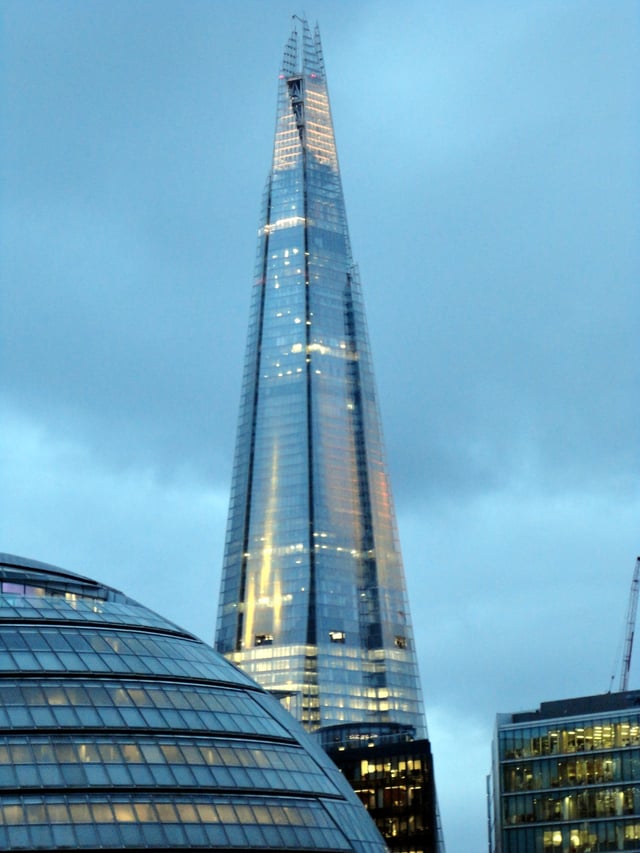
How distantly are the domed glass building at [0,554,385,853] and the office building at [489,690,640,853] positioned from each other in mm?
74072

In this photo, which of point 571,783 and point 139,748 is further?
point 571,783

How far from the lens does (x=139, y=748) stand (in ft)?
283

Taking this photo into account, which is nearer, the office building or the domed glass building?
the domed glass building

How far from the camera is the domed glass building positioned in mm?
80438

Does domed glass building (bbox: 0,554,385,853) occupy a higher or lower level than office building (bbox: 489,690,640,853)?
lower

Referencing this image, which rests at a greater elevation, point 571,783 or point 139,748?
point 571,783

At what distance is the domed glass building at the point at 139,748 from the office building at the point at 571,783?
7407cm

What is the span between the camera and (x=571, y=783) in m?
169

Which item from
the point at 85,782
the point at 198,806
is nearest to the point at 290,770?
the point at 198,806

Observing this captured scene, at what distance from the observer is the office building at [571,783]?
165 metres

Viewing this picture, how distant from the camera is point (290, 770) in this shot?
305 ft

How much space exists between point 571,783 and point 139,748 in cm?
9477

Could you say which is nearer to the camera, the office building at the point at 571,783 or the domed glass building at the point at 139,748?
the domed glass building at the point at 139,748

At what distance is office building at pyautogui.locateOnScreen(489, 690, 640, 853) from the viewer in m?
165
